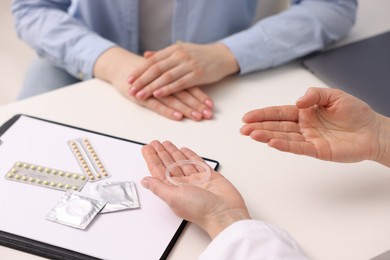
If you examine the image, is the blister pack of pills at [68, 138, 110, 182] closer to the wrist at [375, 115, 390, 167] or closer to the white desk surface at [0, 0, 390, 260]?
the white desk surface at [0, 0, 390, 260]

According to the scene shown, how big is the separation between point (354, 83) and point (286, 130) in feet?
0.91

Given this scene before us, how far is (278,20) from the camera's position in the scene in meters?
1.08

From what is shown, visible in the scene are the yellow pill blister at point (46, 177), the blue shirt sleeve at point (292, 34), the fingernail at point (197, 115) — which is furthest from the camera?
the blue shirt sleeve at point (292, 34)

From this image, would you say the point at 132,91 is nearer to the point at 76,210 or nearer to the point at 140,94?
the point at 140,94

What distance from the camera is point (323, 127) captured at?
80 centimetres

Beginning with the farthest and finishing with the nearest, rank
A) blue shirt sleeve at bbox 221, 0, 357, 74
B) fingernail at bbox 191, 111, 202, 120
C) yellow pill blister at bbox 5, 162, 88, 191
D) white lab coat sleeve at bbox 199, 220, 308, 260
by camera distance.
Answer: blue shirt sleeve at bbox 221, 0, 357, 74, fingernail at bbox 191, 111, 202, 120, yellow pill blister at bbox 5, 162, 88, 191, white lab coat sleeve at bbox 199, 220, 308, 260

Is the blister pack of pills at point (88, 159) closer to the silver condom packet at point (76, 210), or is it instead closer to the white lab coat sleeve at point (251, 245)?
the silver condom packet at point (76, 210)

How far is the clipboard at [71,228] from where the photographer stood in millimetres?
647

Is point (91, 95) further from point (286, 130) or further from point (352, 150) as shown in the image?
point (352, 150)

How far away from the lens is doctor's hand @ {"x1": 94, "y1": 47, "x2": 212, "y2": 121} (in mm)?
904

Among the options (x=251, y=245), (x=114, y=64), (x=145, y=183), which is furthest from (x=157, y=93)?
(x=251, y=245)

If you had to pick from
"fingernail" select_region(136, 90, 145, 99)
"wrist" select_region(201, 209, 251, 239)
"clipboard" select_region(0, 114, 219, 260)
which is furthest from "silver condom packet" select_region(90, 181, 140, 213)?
"fingernail" select_region(136, 90, 145, 99)

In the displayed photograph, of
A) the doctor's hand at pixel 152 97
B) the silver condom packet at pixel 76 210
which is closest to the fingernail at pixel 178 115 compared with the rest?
the doctor's hand at pixel 152 97

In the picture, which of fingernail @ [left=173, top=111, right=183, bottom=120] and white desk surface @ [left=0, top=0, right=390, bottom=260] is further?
fingernail @ [left=173, top=111, right=183, bottom=120]
